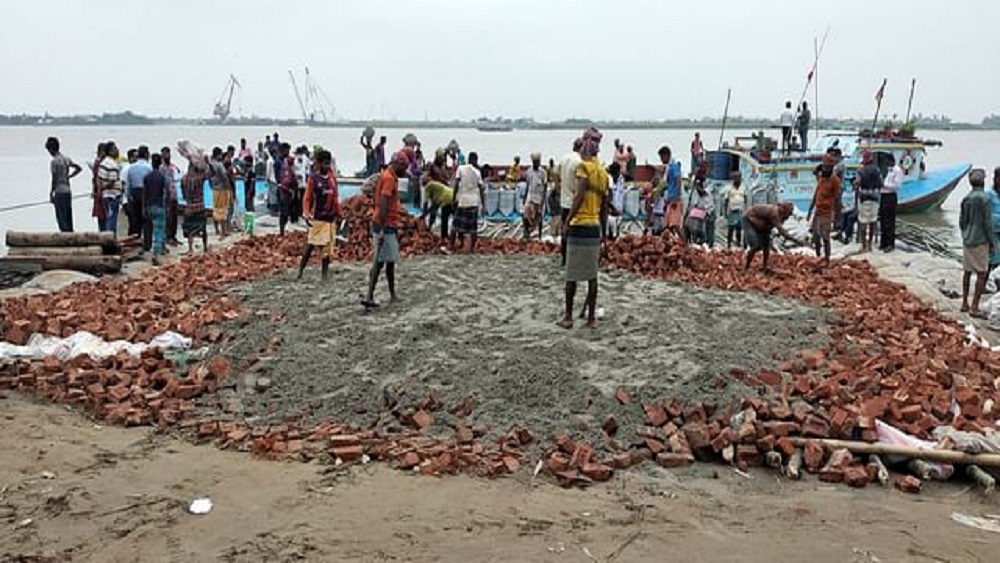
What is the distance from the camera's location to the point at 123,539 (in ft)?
13.8

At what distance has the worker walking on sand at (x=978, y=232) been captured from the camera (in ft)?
30.5

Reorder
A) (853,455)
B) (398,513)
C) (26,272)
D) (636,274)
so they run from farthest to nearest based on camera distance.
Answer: (26,272)
(636,274)
(853,455)
(398,513)

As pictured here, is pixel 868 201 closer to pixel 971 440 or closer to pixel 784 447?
pixel 971 440

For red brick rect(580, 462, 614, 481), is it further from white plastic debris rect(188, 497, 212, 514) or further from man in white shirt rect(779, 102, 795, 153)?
man in white shirt rect(779, 102, 795, 153)

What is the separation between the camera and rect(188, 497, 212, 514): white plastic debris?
179 inches

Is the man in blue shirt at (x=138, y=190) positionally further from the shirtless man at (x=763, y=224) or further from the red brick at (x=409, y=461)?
the red brick at (x=409, y=461)

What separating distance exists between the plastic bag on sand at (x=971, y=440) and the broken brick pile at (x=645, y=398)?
6.1 inches

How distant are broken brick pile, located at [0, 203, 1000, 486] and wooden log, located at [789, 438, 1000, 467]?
91 millimetres

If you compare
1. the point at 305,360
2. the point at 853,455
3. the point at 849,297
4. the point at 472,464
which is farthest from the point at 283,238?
the point at 853,455

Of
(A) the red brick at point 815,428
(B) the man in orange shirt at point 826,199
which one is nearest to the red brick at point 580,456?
(A) the red brick at point 815,428

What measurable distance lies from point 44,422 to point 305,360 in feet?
5.96

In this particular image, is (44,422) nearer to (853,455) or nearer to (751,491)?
(751,491)

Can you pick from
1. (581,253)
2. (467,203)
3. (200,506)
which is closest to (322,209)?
(467,203)

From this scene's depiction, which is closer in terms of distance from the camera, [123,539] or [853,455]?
[123,539]
